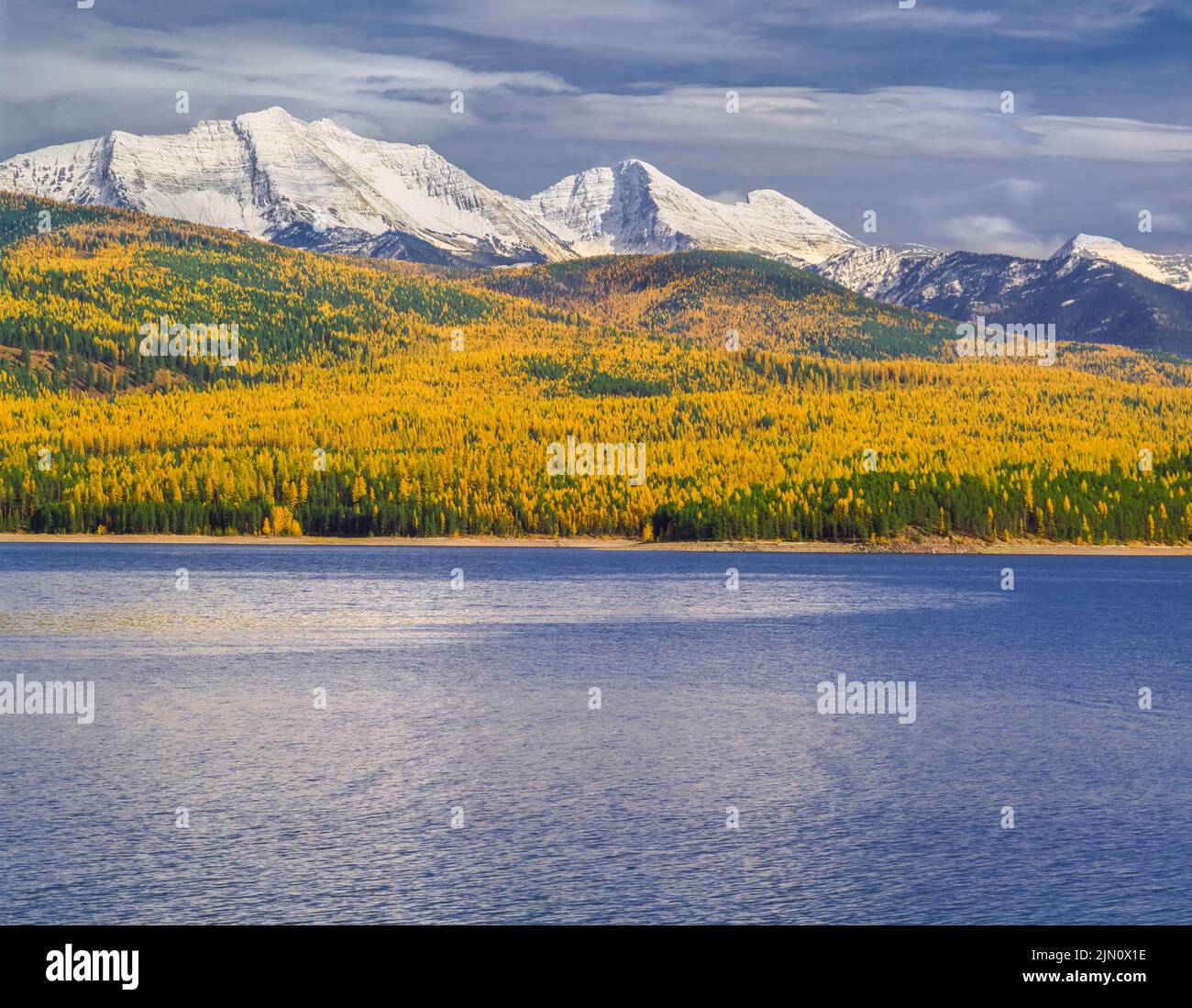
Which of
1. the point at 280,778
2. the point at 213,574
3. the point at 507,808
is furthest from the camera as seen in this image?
the point at 213,574

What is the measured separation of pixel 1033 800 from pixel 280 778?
29.2m

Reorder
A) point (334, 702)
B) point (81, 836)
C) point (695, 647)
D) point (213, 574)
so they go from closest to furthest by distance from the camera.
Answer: point (81, 836) < point (334, 702) < point (695, 647) < point (213, 574)

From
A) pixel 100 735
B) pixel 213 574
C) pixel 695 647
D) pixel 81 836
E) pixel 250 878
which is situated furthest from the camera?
pixel 213 574

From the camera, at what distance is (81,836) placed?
52.1m

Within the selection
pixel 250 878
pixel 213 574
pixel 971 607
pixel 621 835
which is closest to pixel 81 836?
pixel 250 878

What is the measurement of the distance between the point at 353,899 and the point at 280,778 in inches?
684

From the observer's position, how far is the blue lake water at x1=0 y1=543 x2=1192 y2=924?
1838 inches

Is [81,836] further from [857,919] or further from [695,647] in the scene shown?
[695,647]

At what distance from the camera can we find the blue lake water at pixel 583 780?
153 feet

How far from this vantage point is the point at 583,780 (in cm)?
6312
